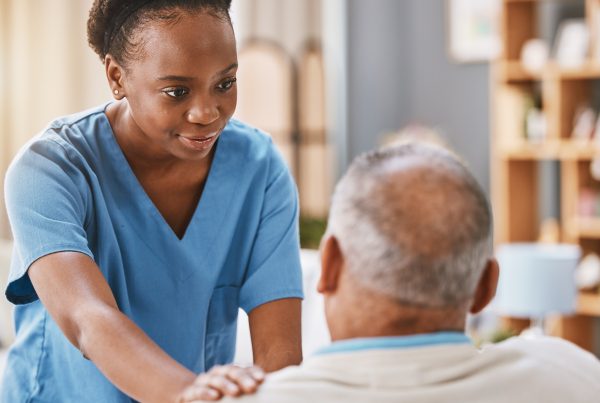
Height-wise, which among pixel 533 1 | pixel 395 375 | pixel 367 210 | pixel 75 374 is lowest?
pixel 75 374

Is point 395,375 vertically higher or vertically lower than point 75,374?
higher

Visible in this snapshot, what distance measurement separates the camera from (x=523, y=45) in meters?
4.60

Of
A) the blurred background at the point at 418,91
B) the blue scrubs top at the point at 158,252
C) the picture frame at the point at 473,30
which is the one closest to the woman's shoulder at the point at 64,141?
the blue scrubs top at the point at 158,252

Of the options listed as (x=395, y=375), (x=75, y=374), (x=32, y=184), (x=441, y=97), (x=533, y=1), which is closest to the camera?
(x=395, y=375)

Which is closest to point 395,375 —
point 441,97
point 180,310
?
point 180,310

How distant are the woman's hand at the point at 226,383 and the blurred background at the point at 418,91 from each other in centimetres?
299

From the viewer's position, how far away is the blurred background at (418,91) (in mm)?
4398

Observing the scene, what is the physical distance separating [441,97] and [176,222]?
4457 millimetres

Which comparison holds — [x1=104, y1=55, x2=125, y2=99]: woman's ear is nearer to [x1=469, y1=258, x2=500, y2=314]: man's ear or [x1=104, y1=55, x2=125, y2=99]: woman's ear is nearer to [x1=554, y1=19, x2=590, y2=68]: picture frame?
[x1=469, y1=258, x2=500, y2=314]: man's ear

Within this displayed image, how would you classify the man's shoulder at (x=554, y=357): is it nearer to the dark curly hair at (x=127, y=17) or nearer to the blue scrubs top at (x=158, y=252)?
the blue scrubs top at (x=158, y=252)

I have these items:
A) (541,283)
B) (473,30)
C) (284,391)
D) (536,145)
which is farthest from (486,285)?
(473,30)

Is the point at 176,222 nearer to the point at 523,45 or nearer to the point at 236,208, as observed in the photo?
the point at 236,208

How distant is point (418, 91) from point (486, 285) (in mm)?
4842

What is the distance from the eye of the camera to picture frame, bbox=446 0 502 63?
5.39 metres
